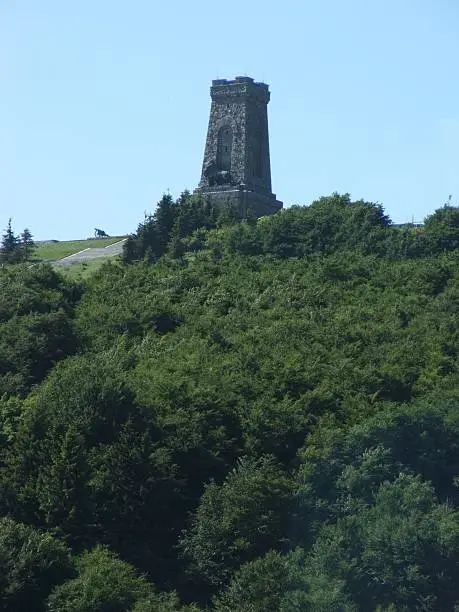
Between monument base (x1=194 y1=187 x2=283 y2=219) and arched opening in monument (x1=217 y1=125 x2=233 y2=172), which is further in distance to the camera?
arched opening in monument (x1=217 y1=125 x2=233 y2=172)

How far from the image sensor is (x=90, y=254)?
207 ft

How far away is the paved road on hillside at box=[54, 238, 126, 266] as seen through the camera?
60.5 m

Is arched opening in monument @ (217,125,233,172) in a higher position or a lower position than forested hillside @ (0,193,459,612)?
higher

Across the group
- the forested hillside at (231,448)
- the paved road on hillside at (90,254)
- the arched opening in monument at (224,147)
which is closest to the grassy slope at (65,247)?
the paved road on hillside at (90,254)

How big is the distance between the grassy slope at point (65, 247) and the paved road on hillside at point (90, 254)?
0.85 meters

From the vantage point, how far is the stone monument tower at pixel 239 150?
2569 inches

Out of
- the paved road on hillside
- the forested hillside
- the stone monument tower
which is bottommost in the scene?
the forested hillside

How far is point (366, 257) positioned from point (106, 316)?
37.8 feet

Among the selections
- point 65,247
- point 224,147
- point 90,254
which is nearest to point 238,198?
point 224,147

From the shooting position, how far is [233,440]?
112ft

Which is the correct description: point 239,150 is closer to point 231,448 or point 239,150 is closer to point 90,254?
point 90,254

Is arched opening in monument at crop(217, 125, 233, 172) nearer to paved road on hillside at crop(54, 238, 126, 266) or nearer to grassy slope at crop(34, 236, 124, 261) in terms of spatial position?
paved road on hillside at crop(54, 238, 126, 266)

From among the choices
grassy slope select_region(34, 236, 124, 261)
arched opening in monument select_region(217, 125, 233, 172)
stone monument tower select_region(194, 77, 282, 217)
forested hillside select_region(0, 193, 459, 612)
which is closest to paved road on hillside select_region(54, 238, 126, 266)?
grassy slope select_region(34, 236, 124, 261)

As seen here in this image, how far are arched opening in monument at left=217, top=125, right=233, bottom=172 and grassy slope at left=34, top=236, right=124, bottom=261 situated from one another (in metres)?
6.80
